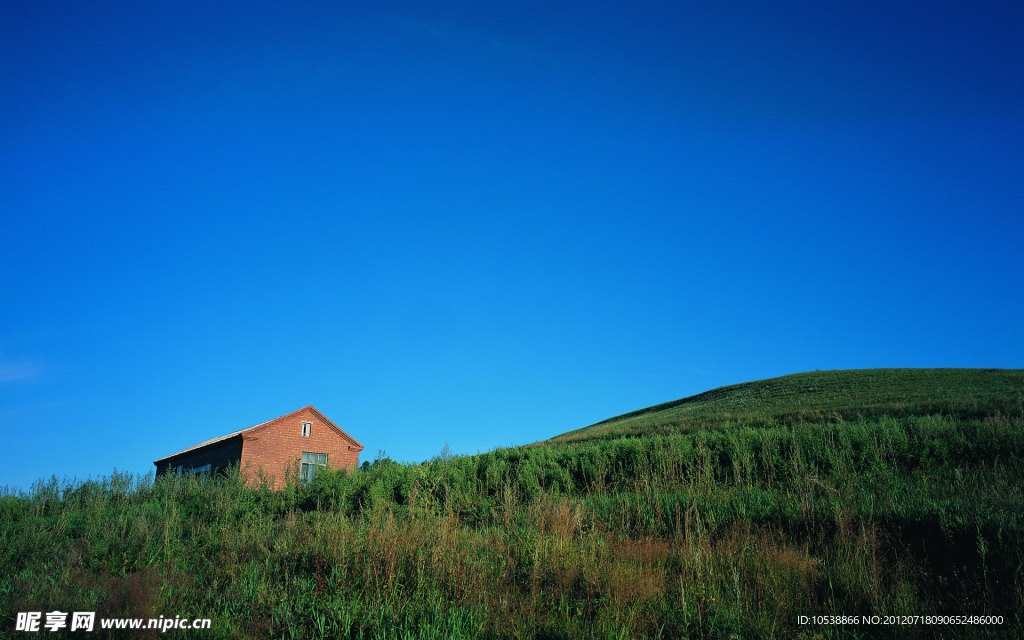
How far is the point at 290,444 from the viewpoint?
35625mm

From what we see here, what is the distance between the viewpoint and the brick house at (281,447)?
110 ft

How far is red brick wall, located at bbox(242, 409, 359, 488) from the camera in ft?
110

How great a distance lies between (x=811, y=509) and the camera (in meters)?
7.28

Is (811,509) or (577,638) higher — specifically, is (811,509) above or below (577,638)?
above

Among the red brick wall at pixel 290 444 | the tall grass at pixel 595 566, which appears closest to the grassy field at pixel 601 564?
the tall grass at pixel 595 566

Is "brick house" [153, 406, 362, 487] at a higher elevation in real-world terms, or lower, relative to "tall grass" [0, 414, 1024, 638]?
higher

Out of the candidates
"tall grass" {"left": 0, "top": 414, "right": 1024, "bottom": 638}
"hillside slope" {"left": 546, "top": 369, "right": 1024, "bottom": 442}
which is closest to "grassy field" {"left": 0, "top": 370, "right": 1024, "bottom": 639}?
"tall grass" {"left": 0, "top": 414, "right": 1024, "bottom": 638}

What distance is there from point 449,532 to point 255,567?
8.01ft

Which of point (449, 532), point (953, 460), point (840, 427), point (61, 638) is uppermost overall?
point (840, 427)

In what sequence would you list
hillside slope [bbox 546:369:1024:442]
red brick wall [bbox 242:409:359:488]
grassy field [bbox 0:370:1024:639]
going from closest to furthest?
grassy field [bbox 0:370:1024:639]
hillside slope [bbox 546:369:1024:442]
red brick wall [bbox 242:409:359:488]

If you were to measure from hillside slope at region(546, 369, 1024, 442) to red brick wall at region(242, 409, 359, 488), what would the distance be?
16.6 metres

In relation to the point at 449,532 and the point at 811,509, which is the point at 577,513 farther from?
the point at 811,509

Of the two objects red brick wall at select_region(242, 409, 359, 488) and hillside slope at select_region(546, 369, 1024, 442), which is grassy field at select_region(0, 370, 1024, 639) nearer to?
hillside slope at select_region(546, 369, 1024, 442)

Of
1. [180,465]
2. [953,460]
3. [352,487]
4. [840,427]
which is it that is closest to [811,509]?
[953,460]
